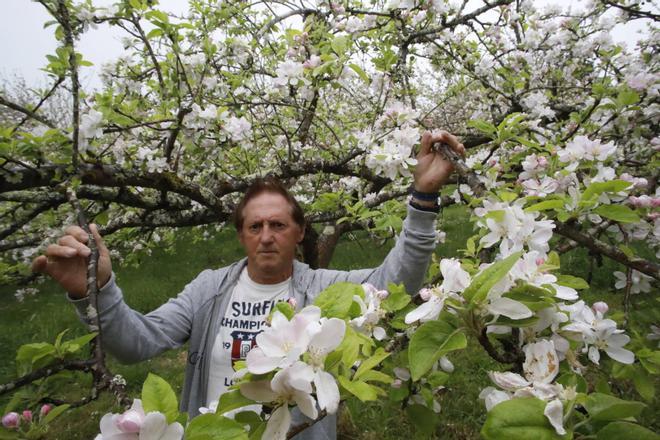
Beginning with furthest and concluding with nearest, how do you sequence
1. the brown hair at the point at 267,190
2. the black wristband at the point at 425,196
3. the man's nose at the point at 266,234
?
the brown hair at the point at 267,190
the man's nose at the point at 266,234
the black wristband at the point at 425,196

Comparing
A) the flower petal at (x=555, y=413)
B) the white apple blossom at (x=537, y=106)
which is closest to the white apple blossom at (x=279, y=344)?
the flower petal at (x=555, y=413)

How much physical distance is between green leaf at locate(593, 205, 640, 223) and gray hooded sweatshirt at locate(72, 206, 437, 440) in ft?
2.04

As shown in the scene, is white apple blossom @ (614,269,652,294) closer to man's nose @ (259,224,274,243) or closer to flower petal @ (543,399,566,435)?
man's nose @ (259,224,274,243)

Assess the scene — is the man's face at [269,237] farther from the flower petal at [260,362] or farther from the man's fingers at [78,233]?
the flower petal at [260,362]

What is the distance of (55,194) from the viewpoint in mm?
1758

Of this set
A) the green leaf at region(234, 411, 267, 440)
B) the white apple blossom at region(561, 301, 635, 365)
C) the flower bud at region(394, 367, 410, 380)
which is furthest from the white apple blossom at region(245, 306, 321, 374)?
the flower bud at region(394, 367, 410, 380)

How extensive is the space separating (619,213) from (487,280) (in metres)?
0.66

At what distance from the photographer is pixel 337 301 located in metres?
0.77

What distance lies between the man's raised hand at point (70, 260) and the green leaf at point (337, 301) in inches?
31.2

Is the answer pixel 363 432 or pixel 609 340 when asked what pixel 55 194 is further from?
pixel 363 432

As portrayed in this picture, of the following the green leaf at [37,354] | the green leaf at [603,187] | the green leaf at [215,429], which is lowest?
the green leaf at [37,354]

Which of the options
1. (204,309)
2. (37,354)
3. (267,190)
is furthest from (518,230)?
(204,309)

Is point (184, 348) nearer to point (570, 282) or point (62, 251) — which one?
point (62, 251)

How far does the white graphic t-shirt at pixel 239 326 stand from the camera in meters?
1.85
